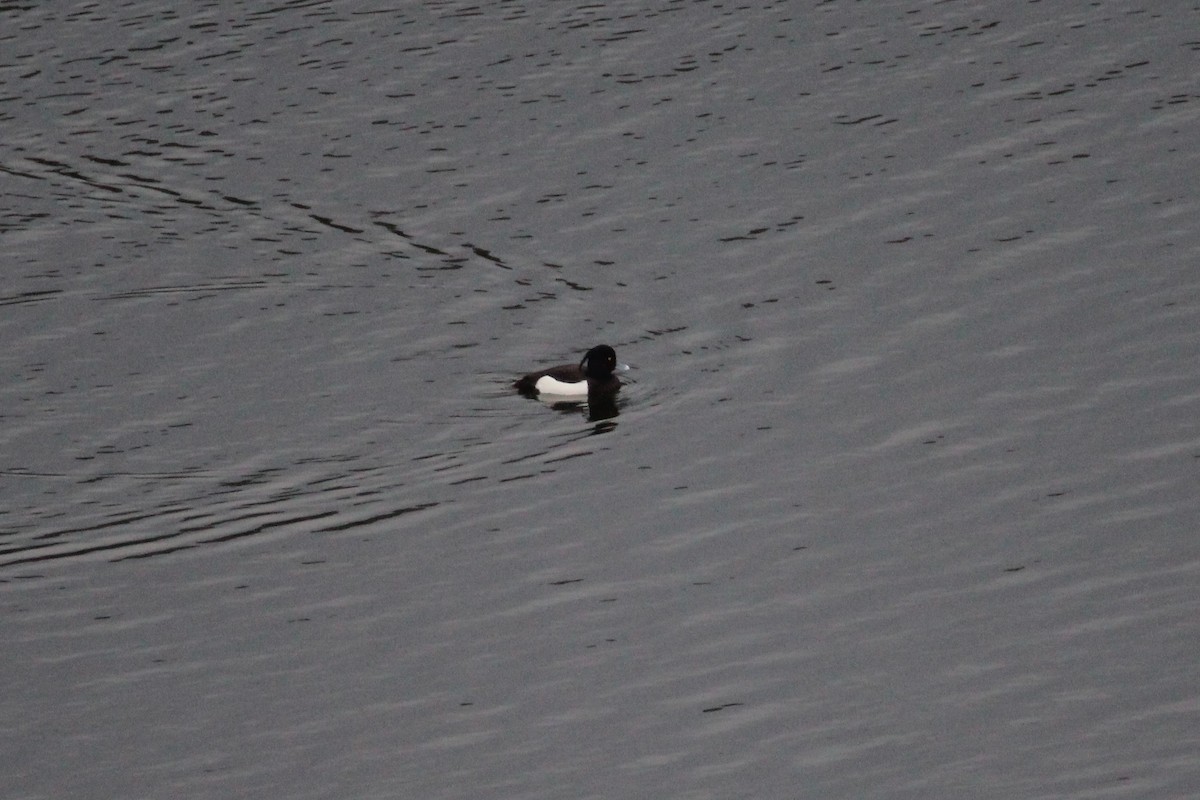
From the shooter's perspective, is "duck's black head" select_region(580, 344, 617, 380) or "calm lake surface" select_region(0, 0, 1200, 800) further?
"duck's black head" select_region(580, 344, 617, 380)

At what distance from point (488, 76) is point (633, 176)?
5.65 meters

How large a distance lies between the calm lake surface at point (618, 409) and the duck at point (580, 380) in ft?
0.84

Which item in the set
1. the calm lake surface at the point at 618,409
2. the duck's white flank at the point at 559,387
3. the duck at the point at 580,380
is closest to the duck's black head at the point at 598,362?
the duck at the point at 580,380

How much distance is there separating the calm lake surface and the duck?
255mm

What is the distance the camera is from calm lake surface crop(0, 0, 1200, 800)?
49.4ft

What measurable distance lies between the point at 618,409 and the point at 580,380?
564 millimetres

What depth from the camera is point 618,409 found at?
2209 centimetres

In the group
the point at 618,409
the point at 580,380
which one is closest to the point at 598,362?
the point at 580,380

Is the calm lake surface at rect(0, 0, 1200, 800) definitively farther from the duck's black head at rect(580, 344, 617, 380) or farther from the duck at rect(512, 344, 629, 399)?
the duck's black head at rect(580, 344, 617, 380)

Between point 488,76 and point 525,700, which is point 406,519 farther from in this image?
point 488,76

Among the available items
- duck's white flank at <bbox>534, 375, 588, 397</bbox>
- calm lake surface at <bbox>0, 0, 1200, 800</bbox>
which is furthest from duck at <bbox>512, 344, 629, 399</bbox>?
calm lake surface at <bbox>0, 0, 1200, 800</bbox>

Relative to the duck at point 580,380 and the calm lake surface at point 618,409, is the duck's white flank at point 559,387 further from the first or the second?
the calm lake surface at point 618,409

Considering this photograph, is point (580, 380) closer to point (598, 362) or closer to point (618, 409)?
point (598, 362)

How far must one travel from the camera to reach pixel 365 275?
1014 inches
